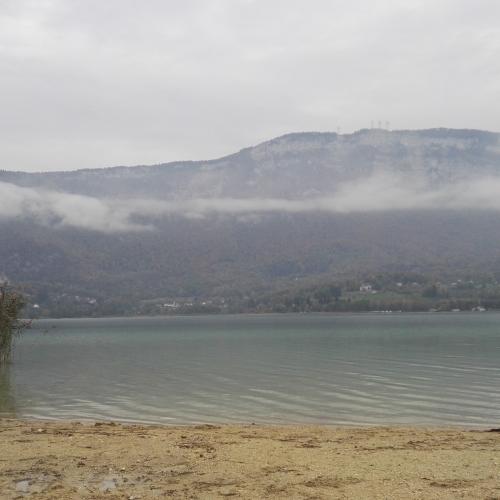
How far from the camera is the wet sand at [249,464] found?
12.8 m

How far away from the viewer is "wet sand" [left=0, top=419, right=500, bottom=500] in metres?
12.8

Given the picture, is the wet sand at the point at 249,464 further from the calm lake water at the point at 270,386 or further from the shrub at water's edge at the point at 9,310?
the shrub at water's edge at the point at 9,310

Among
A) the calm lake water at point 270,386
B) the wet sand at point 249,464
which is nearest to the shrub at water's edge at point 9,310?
the calm lake water at point 270,386

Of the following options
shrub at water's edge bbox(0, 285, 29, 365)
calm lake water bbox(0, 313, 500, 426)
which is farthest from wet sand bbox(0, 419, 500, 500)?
shrub at water's edge bbox(0, 285, 29, 365)

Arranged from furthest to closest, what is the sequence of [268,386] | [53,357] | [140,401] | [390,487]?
1. [53,357]
2. [268,386]
3. [140,401]
4. [390,487]

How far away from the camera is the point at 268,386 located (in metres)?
38.1

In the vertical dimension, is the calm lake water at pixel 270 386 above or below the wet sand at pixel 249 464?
below

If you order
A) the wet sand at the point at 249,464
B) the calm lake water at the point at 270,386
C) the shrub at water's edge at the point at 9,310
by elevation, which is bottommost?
the calm lake water at the point at 270,386

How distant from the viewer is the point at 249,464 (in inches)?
599

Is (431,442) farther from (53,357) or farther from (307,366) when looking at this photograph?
(53,357)

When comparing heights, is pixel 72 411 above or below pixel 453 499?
below

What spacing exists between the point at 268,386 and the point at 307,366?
12019 millimetres

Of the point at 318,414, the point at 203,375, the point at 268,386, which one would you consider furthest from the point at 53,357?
the point at 318,414

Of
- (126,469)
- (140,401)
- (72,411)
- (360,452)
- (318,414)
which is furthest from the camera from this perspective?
(140,401)
